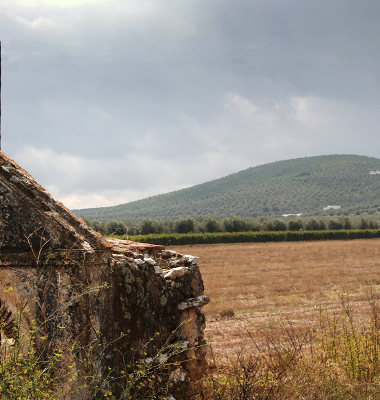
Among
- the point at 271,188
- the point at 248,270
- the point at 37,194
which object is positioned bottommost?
the point at 248,270

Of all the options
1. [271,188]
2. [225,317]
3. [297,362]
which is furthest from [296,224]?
[271,188]

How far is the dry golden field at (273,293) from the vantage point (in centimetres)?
1020

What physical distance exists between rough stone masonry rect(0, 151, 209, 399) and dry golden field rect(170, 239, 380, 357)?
2.39 m

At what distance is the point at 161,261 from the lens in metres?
5.50

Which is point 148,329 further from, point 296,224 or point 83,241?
point 296,224

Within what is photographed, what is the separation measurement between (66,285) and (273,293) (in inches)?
520

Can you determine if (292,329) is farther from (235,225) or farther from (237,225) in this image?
(237,225)

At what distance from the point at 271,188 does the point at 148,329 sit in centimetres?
19757

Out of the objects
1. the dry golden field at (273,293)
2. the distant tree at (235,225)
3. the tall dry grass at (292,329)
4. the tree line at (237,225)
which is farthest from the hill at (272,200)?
the tall dry grass at (292,329)

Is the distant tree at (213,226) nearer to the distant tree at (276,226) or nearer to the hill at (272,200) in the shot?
the distant tree at (276,226)

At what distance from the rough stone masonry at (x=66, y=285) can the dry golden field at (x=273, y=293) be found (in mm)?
2388

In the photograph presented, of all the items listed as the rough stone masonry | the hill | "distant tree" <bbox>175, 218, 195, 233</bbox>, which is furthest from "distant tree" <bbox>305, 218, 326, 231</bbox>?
the hill

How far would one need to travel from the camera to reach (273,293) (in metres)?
15.6

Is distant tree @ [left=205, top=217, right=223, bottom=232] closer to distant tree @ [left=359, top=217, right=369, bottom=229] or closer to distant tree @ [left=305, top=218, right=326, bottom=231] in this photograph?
distant tree @ [left=305, top=218, right=326, bottom=231]
